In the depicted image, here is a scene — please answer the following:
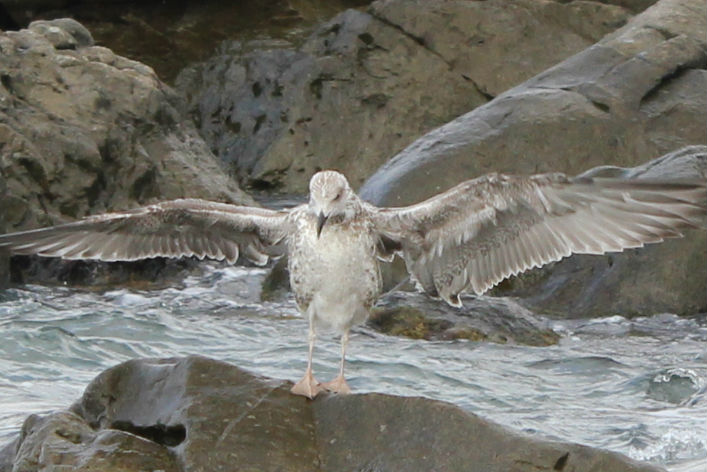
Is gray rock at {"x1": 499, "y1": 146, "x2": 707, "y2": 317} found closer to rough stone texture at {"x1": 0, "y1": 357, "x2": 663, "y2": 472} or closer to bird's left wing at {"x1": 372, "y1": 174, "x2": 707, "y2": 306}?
bird's left wing at {"x1": 372, "y1": 174, "x2": 707, "y2": 306}

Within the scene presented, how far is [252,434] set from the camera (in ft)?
18.6

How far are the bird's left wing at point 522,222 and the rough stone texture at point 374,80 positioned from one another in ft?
22.6

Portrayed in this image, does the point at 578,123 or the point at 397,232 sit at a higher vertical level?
the point at 578,123

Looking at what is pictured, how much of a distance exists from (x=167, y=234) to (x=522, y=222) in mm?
1999

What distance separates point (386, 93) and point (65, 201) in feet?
15.4

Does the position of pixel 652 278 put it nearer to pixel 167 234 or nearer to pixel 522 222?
pixel 522 222

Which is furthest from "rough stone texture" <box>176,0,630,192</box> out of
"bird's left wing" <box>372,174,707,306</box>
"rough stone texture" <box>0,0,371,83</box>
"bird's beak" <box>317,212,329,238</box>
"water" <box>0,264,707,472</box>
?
"bird's beak" <box>317,212,329,238</box>

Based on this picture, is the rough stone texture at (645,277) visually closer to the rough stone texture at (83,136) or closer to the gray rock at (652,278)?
the gray rock at (652,278)

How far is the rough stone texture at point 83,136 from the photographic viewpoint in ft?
36.7

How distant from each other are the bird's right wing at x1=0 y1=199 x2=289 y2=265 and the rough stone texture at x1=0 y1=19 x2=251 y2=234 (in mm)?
3347

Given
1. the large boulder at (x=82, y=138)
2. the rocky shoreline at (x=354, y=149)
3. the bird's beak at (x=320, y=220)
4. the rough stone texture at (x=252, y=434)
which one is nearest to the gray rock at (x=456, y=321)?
the rocky shoreline at (x=354, y=149)

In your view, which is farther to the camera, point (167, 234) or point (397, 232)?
point (167, 234)

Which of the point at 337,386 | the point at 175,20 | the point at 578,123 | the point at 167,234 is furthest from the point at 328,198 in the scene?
the point at 175,20

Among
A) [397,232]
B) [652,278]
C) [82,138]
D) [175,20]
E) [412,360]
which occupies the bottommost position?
[412,360]
